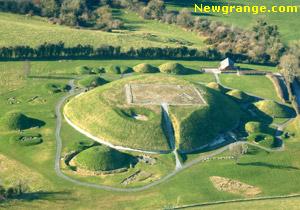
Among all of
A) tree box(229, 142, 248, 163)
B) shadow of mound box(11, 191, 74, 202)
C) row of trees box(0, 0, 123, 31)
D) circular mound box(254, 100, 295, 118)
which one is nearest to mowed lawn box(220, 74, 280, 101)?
circular mound box(254, 100, 295, 118)

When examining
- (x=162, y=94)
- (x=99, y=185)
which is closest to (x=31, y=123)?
(x=99, y=185)

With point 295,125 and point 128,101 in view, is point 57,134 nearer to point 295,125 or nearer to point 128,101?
point 128,101

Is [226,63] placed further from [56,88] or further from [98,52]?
[56,88]

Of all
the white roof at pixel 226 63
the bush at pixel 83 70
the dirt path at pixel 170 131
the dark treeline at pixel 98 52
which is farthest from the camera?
the white roof at pixel 226 63

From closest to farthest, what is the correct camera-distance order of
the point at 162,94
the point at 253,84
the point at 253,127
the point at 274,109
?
the point at 253,127
the point at 162,94
the point at 274,109
the point at 253,84

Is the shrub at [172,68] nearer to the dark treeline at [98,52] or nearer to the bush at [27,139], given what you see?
the dark treeline at [98,52]

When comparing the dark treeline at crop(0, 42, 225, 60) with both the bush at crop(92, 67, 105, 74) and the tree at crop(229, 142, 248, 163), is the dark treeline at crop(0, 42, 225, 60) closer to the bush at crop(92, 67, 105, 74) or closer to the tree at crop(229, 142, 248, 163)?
the bush at crop(92, 67, 105, 74)

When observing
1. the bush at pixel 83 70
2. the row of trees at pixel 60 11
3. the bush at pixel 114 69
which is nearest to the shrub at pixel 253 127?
the bush at pixel 114 69
